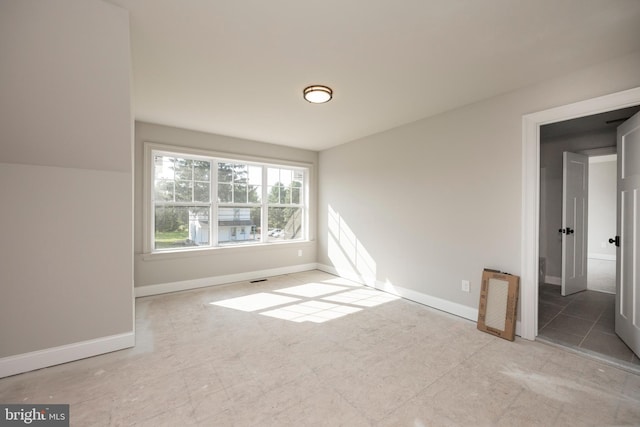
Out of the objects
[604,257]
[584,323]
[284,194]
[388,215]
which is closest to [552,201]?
[584,323]

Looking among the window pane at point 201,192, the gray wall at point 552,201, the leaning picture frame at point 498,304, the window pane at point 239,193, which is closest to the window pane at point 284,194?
the window pane at point 239,193

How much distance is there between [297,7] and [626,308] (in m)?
3.75

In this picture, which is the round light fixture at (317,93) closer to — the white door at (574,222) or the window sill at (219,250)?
the window sill at (219,250)

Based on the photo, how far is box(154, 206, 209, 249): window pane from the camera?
4223mm

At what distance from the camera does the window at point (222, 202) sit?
425 cm

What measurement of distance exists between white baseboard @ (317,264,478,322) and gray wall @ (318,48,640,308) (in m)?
0.07

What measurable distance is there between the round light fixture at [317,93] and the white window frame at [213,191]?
2276mm

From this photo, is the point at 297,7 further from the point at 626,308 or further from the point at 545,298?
the point at 545,298

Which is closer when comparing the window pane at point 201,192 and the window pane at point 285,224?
the window pane at point 201,192

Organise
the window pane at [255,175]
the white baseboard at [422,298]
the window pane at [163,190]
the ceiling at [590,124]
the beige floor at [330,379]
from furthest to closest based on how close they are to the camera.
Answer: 1. the window pane at [255,175]
2. the window pane at [163,190]
3. the ceiling at [590,124]
4. the white baseboard at [422,298]
5. the beige floor at [330,379]

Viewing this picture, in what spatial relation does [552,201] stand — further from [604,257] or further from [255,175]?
[255,175]

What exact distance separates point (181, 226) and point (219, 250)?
710 mm

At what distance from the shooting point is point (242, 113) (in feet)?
11.8

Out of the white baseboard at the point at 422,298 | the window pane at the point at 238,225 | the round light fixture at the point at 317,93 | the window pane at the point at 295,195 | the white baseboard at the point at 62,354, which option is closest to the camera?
the white baseboard at the point at 62,354
